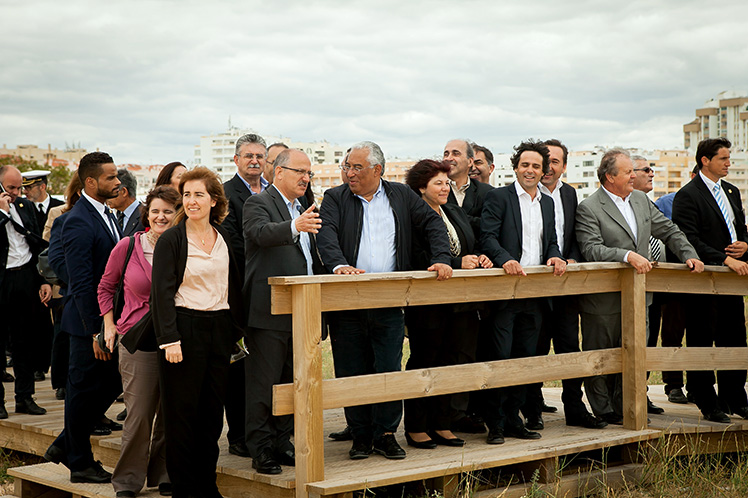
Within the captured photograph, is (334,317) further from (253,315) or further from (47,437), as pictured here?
(47,437)

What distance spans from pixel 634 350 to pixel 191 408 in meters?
3.14

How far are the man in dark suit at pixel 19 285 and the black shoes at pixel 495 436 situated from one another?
386 cm

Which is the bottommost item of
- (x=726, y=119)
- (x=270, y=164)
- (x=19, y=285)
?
(x=19, y=285)

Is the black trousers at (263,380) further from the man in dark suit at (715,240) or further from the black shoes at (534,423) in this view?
the man in dark suit at (715,240)

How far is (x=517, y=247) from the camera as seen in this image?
5.68m

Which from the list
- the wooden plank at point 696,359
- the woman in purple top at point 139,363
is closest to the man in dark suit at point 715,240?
the wooden plank at point 696,359

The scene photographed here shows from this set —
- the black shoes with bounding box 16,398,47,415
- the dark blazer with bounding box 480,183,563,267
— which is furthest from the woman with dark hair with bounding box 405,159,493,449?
the black shoes with bounding box 16,398,47,415

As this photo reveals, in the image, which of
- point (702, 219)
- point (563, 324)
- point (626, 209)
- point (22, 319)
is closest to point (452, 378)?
point (563, 324)

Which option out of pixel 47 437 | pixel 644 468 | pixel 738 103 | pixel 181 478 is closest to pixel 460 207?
pixel 644 468

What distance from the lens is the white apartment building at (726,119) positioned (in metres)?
110

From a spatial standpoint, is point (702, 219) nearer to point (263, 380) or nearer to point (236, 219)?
point (236, 219)

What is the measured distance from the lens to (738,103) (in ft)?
366

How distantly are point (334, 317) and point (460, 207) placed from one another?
4.36ft

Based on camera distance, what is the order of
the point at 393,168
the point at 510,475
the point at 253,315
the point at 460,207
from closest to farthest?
the point at 253,315 → the point at 510,475 → the point at 460,207 → the point at 393,168
